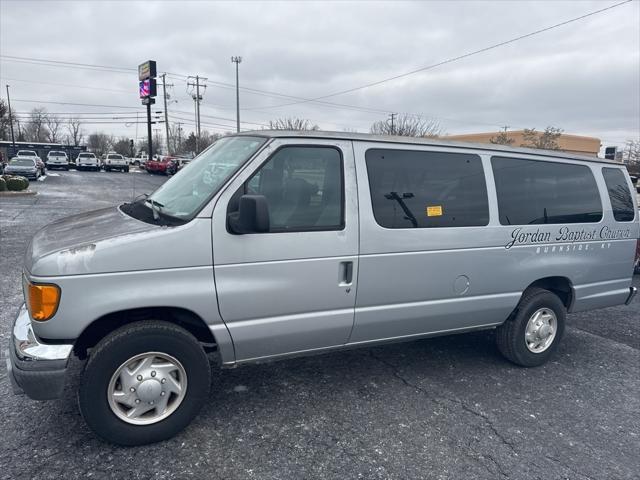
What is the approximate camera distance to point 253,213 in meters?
2.90

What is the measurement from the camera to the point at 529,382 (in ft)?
13.9

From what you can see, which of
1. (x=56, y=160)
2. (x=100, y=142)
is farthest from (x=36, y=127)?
(x=56, y=160)

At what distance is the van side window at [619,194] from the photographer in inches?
192

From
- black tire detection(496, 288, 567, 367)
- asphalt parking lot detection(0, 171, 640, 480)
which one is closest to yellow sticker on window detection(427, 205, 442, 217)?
black tire detection(496, 288, 567, 367)

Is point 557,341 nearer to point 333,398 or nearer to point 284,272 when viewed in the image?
point 333,398

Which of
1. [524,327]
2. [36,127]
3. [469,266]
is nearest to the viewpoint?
[469,266]

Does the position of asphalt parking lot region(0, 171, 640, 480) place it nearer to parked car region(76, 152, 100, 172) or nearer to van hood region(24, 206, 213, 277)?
van hood region(24, 206, 213, 277)

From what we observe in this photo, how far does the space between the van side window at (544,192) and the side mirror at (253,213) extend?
2271mm

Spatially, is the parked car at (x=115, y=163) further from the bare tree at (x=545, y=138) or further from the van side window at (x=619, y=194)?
the van side window at (x=619, y=194)

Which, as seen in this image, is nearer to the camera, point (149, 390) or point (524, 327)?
point (149, 390)

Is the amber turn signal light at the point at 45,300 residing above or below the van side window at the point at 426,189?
below

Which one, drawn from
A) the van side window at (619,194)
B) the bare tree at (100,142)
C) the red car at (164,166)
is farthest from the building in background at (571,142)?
the bare tree at (100,142)

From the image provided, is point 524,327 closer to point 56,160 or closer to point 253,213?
point 253,213

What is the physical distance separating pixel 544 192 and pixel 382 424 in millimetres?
2668
